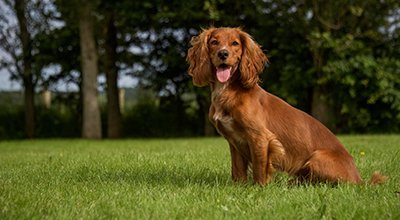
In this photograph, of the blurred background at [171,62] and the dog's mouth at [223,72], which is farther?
the blurred background at [171,62]

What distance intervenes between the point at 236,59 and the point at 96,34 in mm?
12595

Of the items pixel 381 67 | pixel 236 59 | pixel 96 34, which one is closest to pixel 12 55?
pixel 96 34

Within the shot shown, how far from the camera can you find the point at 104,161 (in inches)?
265

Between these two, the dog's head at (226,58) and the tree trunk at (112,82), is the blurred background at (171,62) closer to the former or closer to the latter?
the tree trunk at (112,82)

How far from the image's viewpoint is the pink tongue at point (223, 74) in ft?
15.3

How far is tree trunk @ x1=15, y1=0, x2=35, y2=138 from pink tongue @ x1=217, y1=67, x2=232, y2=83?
519 inches

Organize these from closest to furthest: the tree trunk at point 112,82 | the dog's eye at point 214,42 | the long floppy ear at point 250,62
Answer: the long floppy ear at point 250,62
the dog's eye at point 214,42
the tree trunk at point 112,82

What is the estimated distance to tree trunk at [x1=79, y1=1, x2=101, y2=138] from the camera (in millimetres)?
15453

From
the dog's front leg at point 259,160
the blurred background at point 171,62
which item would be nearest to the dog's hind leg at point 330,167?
the dog's front leg at point 259,160

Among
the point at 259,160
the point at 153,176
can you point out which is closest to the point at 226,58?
the point at 259,160

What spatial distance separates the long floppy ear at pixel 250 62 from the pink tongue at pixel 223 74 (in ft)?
0.37

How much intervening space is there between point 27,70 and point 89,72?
→ 2600 mm

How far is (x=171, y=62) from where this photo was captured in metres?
15.8

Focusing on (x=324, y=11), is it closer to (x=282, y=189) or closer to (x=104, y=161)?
(x=104, y=161)
